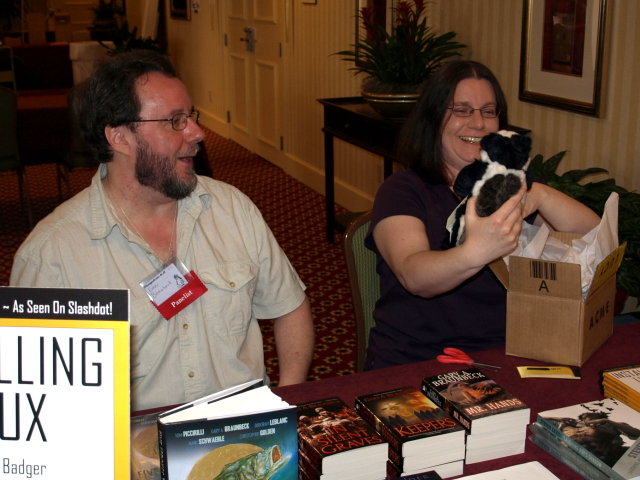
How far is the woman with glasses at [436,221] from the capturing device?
1.90 metres

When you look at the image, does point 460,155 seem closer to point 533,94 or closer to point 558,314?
point 558,314

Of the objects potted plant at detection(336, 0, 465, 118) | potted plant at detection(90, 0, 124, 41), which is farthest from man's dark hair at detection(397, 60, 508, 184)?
potted plant at detection(90, 0, 124, 41)

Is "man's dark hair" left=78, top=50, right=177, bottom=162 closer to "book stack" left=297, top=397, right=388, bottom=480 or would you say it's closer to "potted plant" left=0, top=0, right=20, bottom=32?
"book stack" left=297, top=397, right=388, bottom=480

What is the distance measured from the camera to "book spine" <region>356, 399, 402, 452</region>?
3.93 ft

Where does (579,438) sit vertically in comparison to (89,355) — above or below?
below

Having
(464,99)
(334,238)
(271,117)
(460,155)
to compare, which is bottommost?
(334,238)

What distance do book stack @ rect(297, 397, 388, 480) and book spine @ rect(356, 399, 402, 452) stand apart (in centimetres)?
2

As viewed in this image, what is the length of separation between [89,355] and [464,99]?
1.38 meters

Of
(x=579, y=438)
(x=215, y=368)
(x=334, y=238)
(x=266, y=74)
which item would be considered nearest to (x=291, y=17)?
(x=266, y=74)

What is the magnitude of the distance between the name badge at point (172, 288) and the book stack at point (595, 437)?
787 mm

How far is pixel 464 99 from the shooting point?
6.66 ft

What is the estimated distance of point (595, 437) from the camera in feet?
4.10

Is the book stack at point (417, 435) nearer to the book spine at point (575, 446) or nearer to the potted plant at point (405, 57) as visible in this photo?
the book spine at point (575, 446)

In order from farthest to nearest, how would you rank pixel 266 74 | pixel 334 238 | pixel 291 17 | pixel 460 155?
pixel 266 74 < pixel 291 17 < pixel 334 238 < pixel 460 155
